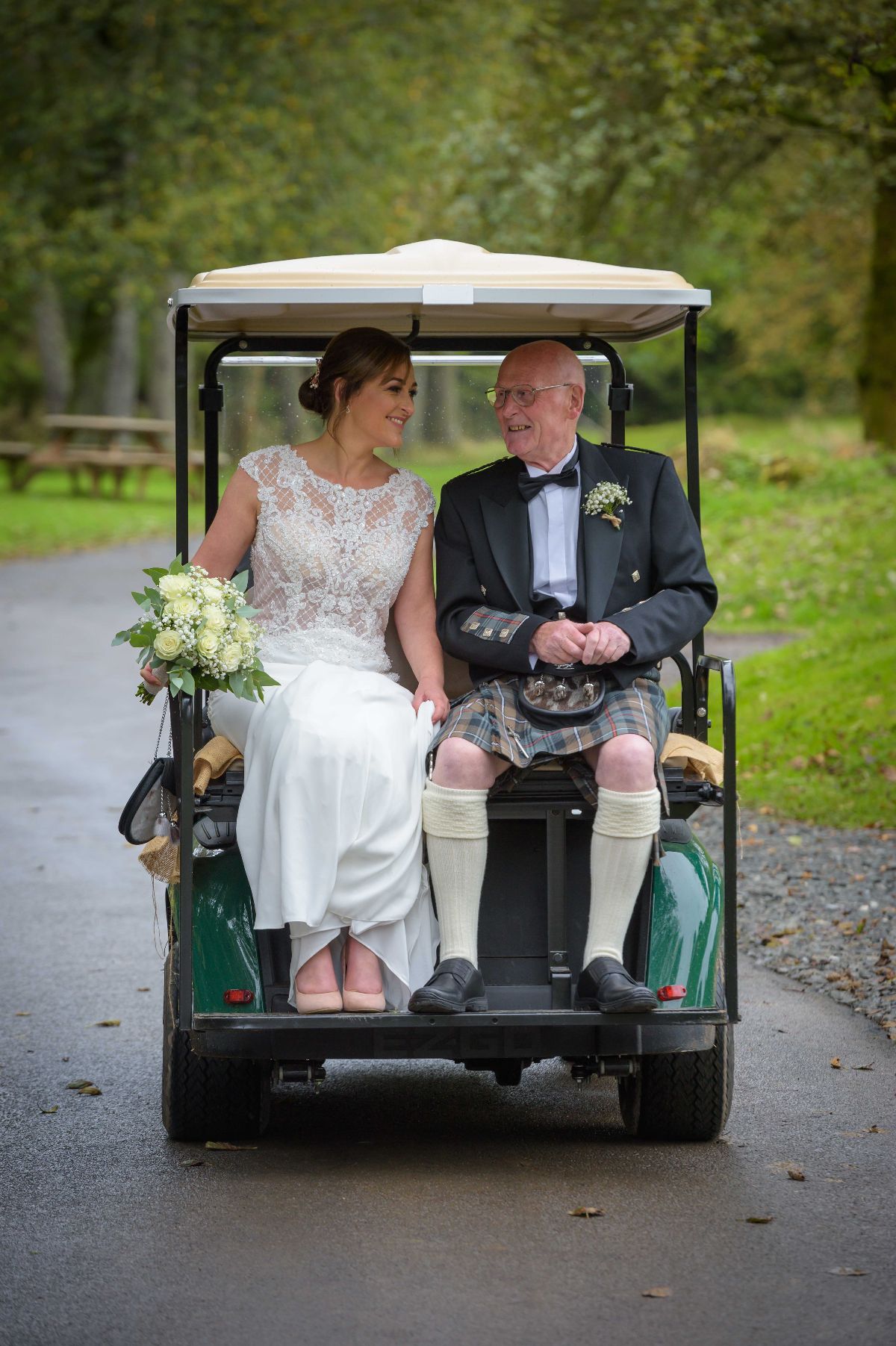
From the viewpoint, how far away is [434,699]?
182 inches

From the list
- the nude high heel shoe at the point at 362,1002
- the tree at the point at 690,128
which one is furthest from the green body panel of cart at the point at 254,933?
the tree at the point at 690,128

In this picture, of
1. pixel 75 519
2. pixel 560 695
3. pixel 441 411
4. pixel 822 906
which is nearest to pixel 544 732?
pixel 560 695

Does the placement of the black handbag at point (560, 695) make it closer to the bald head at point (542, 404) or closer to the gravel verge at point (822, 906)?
the bald head at point (542, 404)

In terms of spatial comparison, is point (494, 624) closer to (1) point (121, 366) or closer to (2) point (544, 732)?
(2) point (544, 732)

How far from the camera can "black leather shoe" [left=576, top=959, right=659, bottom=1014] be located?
406 centimetres

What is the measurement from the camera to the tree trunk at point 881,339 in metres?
17.8

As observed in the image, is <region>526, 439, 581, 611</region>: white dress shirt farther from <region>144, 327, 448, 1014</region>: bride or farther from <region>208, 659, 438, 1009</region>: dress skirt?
<region>208, 659, 438, 1009</region>: dress skirt

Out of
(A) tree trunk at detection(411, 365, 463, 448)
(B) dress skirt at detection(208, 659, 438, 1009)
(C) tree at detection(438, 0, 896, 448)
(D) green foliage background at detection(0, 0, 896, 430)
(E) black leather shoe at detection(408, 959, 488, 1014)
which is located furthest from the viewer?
(D) green foliage background at detection(0, 0, 896, 430)

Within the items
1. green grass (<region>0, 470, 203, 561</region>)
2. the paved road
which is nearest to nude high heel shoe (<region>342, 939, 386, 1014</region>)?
the paved road

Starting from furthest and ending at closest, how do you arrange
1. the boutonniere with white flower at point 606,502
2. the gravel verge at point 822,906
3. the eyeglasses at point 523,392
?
the gravel verge at point 822,906 < the eyeglasses at point 523,392 < the boutonniere with white flower at point 606,502

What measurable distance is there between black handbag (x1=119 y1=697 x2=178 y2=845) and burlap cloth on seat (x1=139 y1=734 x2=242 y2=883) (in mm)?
31

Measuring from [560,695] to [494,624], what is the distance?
0.27 m

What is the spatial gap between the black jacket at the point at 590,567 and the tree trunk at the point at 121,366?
91.0 ft

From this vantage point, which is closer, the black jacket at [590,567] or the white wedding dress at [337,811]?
the white wedding dress at [337,811]
